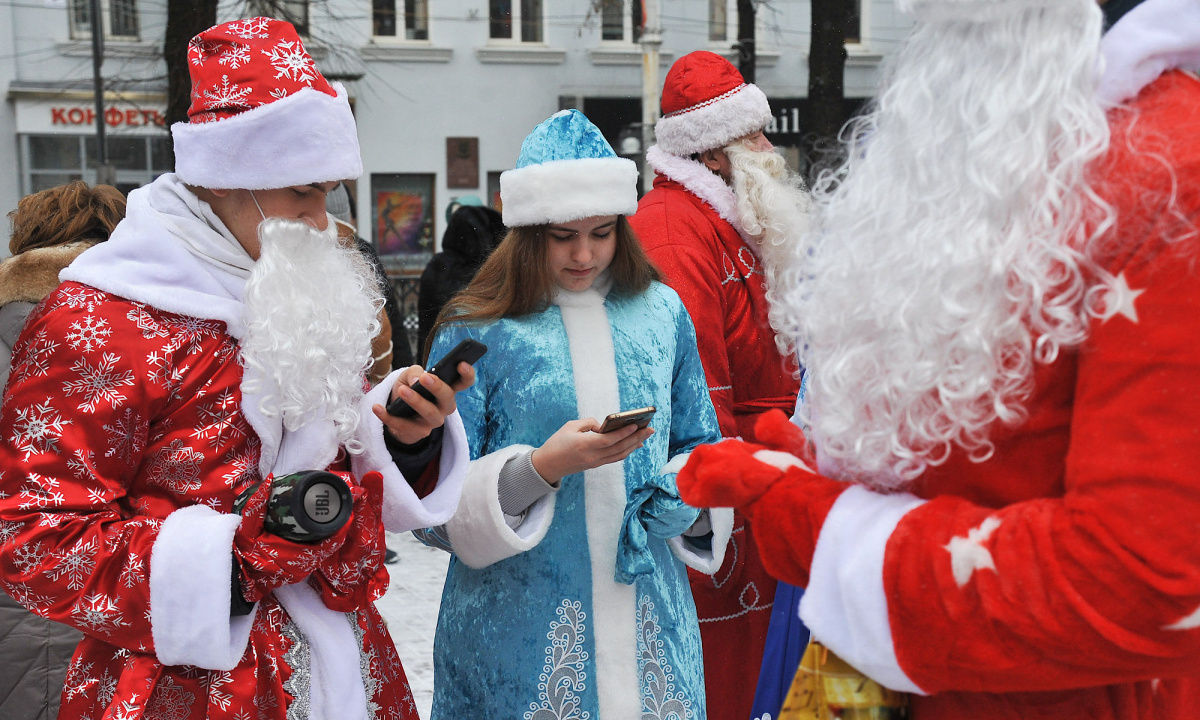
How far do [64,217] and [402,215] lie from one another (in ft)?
55.9

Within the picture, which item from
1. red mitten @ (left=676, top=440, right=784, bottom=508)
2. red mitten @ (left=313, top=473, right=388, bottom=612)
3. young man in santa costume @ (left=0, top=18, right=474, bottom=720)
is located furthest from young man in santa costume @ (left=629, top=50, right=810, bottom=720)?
red mitten @ (left=676, top=440, right=784, bottom=508)

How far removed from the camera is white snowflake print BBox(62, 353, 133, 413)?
1702 millimetres

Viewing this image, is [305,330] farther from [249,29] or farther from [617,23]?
[617,23]

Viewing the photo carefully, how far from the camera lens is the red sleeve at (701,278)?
10.7ft

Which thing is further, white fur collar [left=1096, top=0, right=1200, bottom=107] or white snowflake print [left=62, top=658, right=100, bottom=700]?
white snowflake print [left=62, top=658, right=100, bottom=700]

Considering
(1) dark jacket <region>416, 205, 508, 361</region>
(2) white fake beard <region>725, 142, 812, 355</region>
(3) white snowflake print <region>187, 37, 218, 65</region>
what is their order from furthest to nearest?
(1) dark jacket <region>416, 205, 508, 361</region>, (2) white fake beard <region>725, 142, 812, 355</region>, (3) white snowflake print <region>187, 37, 218, 65</region>

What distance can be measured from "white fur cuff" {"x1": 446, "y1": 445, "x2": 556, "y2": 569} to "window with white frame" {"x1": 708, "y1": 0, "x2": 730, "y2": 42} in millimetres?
17151

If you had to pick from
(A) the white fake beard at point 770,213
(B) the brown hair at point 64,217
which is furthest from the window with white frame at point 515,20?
(B) the brown hair at point 64,217

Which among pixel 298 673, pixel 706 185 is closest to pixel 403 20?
pixel 706 185

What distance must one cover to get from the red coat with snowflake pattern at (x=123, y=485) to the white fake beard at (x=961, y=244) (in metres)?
0.99

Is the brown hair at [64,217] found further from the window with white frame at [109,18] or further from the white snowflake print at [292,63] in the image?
the window with white frame at [109,18]

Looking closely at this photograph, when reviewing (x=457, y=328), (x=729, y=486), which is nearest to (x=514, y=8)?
(x=457, y=328)

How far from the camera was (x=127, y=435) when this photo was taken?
173 cm

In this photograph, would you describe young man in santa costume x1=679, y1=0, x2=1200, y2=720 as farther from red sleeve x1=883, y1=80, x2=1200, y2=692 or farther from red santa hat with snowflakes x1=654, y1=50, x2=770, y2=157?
red santa hat with snowflakes x1=654, y1=50, x2=770, y2=157
